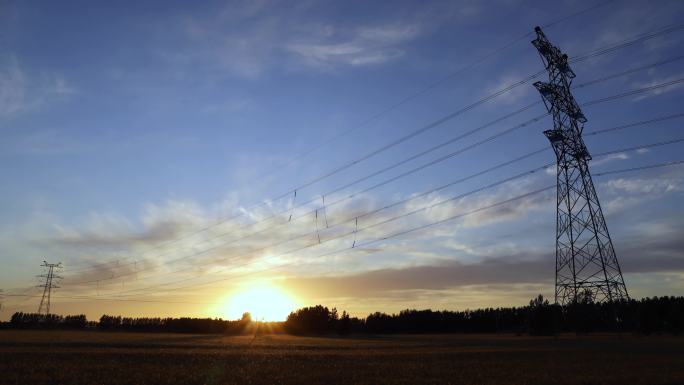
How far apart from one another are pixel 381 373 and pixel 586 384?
13.3m

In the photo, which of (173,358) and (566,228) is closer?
(173,358)

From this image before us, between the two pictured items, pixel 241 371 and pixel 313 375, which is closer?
pixel 313 375

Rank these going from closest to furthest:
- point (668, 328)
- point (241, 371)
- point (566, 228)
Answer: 1. point (241, 371)
2. point (566, 228)
3. point (668, 328)

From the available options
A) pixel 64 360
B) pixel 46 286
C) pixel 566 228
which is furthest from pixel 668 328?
pixel 46 286

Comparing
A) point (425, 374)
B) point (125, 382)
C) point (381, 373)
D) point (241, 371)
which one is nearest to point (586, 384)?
point (425, 374)

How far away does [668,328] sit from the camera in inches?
4779

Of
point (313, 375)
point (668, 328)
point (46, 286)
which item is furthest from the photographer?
point (46, 286)

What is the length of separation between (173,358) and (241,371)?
14.9 meters

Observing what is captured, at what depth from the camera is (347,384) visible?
101 ft

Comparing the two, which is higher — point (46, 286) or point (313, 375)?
point (46, 286)

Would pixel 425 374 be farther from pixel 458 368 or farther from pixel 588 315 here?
pixel 588 315

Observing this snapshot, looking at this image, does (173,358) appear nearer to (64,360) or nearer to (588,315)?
(64,360)

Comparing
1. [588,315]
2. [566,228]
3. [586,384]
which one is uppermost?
[566,228]

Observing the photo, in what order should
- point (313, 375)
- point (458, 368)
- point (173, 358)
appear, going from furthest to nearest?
point (173, 358) → point (458, 368) → point (313, 375)
